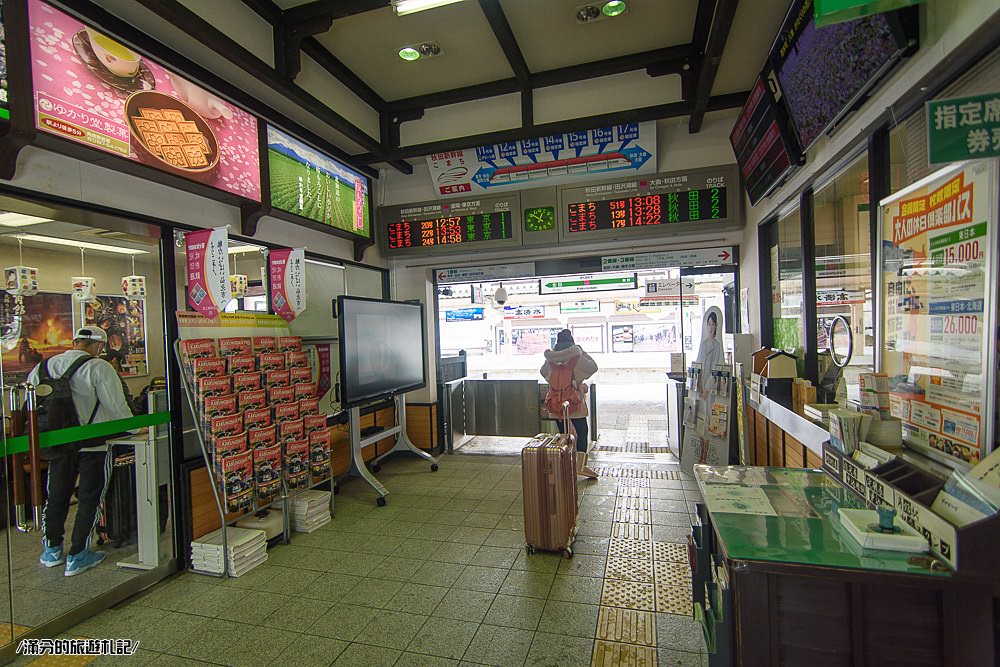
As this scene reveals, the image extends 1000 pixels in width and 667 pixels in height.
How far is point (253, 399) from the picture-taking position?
350cm

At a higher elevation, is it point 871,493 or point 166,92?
point 166,92

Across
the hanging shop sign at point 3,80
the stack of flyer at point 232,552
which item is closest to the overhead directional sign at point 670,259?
the stack of flyer at point 232,552

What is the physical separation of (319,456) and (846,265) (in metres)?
4.10

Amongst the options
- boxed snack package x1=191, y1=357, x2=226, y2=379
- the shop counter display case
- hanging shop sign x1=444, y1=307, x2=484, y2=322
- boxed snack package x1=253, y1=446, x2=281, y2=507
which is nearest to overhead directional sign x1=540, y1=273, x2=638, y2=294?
hanging shop sign x1=444, y1=307, x2=484, y2=322

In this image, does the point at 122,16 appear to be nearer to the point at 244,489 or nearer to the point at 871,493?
the point at 244,489

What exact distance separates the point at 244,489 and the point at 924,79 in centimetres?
432

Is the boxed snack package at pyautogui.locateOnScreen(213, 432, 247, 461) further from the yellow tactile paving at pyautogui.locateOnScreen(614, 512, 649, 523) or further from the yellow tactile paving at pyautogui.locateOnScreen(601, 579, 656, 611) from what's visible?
the yellow tactile paving at pyautogui.locateOnScreen(614, 512, 649, 523)

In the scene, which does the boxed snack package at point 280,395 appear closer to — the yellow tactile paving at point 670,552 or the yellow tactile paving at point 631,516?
the yellow tactile paving at point 631,516

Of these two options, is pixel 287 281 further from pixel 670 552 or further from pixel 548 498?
pixel 670 552

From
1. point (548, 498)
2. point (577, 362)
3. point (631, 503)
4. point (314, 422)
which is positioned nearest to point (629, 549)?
point (548, 498)

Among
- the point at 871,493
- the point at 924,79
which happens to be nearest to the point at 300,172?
the point at 924,79

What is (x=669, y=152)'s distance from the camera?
497 cm

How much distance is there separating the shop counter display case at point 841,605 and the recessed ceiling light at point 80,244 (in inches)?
145

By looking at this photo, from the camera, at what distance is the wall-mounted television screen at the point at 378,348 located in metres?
4.25
